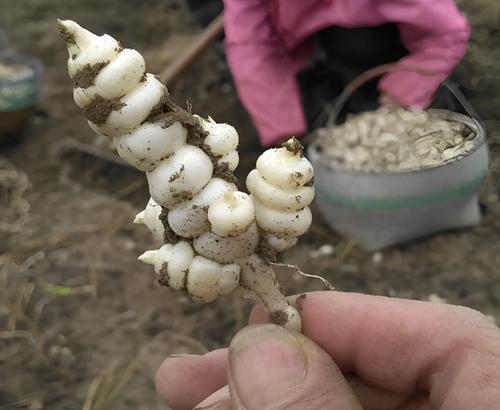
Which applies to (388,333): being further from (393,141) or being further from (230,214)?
(393,141)

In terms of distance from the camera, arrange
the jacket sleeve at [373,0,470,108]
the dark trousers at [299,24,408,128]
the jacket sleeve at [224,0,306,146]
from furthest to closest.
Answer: the jacket sleeve at [224,0,306,146]
the dark trousers at [299,24,408,128]
the jacket sleeve at [373,0,470,108]

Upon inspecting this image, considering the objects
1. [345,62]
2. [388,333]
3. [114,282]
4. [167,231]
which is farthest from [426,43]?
[114,282]

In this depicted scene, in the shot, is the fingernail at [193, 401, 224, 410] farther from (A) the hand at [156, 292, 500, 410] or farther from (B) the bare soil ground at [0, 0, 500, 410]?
(B) the bare soil ground at [0, 0, 500, 410]

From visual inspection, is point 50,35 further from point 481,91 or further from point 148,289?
point 481,91

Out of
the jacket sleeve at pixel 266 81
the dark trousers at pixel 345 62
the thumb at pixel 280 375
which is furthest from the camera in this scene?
the jacket sleeve at pixel 266 81

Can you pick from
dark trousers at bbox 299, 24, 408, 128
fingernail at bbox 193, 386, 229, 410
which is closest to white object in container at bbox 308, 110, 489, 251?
dark trousers at bbox 299, 24, 408, 128

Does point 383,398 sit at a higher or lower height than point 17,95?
higher

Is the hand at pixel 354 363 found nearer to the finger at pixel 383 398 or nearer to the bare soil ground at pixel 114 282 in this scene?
the finger at pixel 383 398

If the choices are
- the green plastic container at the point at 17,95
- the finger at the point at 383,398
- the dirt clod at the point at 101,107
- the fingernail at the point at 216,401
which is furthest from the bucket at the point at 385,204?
the green plastic container at the point at 17,95
